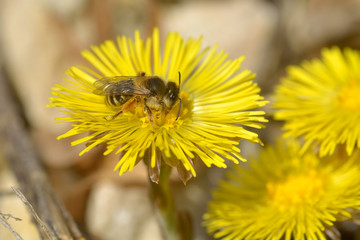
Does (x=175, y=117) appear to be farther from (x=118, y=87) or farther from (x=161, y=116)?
(x=118, y=87)

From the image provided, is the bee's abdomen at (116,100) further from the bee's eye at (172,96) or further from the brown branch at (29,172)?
the brown branch at (29,172)

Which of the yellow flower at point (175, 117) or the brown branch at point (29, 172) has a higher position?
the yellow flower at point (175, 117)

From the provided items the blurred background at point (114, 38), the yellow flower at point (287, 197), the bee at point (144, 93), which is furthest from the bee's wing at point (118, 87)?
the blurred background at point (114, 38)

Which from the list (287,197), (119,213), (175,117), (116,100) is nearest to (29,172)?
(119,213)

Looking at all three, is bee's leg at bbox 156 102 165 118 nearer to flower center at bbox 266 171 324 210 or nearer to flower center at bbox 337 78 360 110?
flower center at bbox 266 171 324 210

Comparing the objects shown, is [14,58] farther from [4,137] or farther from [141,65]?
[141,65]

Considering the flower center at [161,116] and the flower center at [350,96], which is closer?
the flower center at [161,116]

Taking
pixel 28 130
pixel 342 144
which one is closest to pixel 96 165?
pixel 28 130

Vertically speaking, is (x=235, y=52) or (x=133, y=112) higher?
(x=235, y=52)
